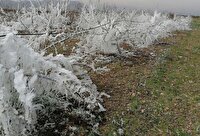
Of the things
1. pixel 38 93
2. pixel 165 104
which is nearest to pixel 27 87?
pixel 38 93

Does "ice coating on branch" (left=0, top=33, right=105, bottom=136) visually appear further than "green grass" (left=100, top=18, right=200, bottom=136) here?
No

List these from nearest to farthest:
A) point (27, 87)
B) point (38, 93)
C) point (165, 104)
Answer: point (27, 87) → point (38, 93) → point (165, 104)

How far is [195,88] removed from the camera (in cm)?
1120

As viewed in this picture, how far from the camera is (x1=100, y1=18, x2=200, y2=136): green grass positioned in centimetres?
803

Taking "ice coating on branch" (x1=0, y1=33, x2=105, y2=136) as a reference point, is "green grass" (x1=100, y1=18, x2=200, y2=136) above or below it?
below

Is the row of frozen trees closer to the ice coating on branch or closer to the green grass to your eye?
the ice coating on branch

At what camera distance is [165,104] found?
945 cm

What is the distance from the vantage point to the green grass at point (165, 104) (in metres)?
8.03

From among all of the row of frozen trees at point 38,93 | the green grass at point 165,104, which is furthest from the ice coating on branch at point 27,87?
the green grass at point 165,104

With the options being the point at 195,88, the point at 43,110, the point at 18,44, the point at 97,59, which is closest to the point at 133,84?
the point at 195,88

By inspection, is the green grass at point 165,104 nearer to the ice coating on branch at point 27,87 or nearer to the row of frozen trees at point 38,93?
the row of frozen trees at point 38,93

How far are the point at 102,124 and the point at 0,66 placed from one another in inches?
102

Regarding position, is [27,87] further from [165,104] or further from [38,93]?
[165,104]

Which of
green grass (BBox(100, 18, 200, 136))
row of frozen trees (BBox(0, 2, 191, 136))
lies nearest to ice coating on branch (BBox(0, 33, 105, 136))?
row of frozen trees (BBox(0, 2, 191, 136))
